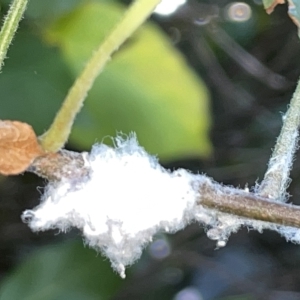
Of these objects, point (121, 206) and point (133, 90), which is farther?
point (133, 90)

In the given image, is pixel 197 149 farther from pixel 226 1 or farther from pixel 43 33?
pixel 226 1

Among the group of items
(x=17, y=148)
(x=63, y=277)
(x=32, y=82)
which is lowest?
(x=63, y=277)

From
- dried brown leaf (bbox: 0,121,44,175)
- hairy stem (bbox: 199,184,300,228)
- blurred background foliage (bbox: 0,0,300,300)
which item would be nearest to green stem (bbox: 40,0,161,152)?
dried brown leaf (bbox: 0,121,44,175)

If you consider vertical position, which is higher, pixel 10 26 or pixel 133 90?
pixel 10 26

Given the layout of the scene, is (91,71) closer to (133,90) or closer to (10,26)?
(10,26)

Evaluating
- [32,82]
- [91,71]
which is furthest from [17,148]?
[32,82]

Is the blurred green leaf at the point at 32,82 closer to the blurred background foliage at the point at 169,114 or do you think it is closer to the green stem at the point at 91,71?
the blurred background foliage at the point at 169,114

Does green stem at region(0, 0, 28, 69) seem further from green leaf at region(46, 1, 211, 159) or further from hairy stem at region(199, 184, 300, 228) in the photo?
green leaf at region(46, 1, 211, 159)

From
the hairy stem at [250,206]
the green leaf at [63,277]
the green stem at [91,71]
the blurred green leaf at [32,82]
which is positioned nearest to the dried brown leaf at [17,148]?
the green stem at [91,71]
